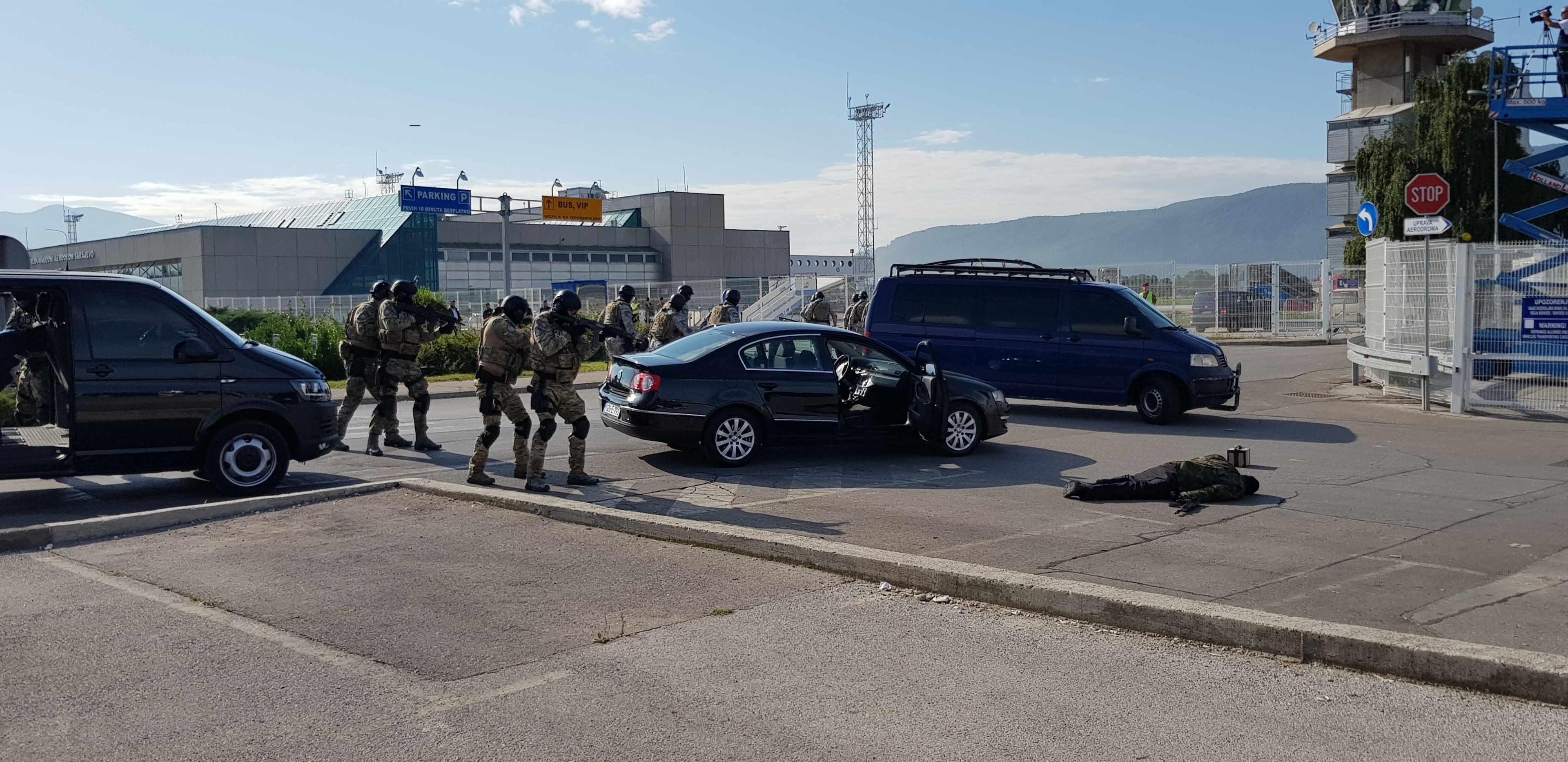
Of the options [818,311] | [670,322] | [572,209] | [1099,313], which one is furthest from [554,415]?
Answer: [572,209]

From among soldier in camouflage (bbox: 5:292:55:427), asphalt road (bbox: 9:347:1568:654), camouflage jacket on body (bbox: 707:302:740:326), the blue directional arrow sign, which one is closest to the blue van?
asphalt road (bbox: 9:347:1568:654)

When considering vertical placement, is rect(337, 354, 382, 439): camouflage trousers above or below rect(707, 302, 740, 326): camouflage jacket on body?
below

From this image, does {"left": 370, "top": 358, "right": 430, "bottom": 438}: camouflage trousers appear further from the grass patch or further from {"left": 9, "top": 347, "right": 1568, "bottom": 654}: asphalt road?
the grass patch

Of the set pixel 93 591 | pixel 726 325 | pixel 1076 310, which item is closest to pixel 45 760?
pixel 93 591

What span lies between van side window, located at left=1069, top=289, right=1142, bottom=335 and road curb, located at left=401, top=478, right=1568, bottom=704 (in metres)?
8.78

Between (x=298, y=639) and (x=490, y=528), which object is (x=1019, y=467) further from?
(x=298, y=639)

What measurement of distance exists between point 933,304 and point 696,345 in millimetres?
5409

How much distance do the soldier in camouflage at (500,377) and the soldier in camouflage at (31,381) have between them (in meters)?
3.21

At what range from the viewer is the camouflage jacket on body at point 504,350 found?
10.3 meters

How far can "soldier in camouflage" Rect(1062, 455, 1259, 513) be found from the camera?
9484mm

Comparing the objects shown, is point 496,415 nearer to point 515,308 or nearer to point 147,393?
point 515,308

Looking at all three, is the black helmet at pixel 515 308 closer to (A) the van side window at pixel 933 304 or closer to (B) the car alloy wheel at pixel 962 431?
(B) the car alloy wheel at pixel 962 431

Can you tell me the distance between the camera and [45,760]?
4.31m

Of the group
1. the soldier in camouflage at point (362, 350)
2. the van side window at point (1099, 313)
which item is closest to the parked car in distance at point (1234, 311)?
the van side window at point (1099, 313)
